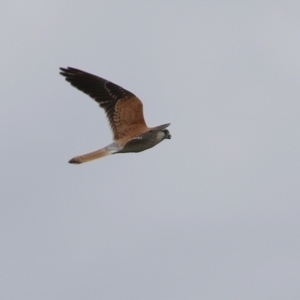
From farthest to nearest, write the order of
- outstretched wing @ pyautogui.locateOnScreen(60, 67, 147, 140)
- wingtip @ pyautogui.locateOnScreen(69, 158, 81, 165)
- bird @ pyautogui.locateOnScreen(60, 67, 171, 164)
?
1. outstretched wing @ pyautogui.locateOnScreen(60, 67, 147, 140)
2. bird @ pyautogui.locateOnScreen(60, 67, 171, 164)
3. wingtip @ pyautogui.locateOnScreen(69, 158, 81, 165)

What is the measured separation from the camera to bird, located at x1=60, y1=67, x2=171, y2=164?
67.4 feet

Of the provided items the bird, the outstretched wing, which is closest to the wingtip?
the bird

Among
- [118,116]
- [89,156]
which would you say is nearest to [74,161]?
[89,156]

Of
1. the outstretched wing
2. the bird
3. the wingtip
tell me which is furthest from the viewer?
the outstretched wing

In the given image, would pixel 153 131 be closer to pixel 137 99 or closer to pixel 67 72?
pixel 137 99

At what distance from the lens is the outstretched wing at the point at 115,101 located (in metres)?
21.7

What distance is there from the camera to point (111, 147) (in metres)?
21.0

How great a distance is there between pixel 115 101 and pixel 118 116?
0.54m

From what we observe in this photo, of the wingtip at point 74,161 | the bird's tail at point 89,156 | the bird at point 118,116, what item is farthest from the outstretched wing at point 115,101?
the wingtip at point 74,161

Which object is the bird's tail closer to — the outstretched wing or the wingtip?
the wingtip

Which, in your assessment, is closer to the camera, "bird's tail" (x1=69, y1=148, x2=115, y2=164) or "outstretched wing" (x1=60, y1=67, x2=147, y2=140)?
"bird's tail" (x1=69, y1=148, x2=115, y2=164)

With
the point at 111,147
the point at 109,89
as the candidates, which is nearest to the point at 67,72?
the point at 109,89

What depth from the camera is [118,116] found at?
72.2 feet

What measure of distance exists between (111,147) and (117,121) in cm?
113
